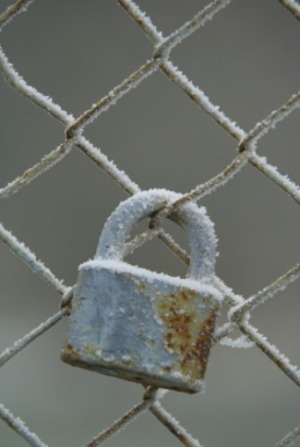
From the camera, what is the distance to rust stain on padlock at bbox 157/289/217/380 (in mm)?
494

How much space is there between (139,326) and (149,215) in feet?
0.39

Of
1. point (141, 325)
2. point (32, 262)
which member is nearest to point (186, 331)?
point (141, 325)

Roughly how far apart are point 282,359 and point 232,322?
6cm

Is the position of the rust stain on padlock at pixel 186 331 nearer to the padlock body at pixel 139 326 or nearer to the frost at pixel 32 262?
the padlock body at pixel 139 326

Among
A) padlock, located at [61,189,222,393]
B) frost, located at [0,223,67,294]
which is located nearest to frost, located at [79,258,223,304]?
padlock, located at [61,189,222,393]

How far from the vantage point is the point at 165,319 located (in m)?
0.50

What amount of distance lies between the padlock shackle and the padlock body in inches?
1.2

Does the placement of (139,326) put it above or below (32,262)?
below

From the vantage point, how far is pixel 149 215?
561mm

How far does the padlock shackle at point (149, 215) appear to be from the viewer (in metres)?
0.54

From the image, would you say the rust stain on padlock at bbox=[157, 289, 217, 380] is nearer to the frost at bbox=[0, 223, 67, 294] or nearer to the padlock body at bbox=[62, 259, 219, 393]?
the padlock body at bbox=[62, 259, 219, 393]

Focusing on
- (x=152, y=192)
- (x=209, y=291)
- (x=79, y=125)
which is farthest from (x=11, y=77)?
(x=209, y=291)

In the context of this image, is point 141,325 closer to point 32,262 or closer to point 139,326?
point 139,326

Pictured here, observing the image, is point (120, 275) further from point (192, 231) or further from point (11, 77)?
point (11, 77)
